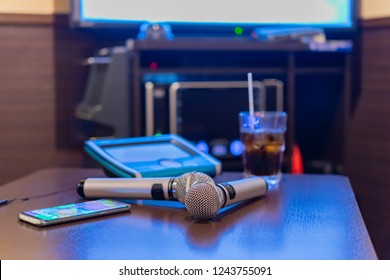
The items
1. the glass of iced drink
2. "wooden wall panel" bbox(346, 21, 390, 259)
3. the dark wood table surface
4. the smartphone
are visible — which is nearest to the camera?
the dark wood table surface

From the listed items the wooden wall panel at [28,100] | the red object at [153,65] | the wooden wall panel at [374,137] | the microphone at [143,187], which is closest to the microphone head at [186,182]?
the microphone at [143,187]

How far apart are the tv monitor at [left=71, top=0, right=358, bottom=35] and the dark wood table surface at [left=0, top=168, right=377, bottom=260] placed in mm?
1128

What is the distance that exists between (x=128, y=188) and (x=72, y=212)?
0.13m

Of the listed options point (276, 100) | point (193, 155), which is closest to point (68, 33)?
point (276, 100)

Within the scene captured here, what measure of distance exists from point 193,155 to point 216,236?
1.55 feet

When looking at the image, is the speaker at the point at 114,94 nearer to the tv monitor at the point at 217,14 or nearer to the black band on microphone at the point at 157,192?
the tv monitor at the point at 217,14

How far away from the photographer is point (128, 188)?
0.96 meters

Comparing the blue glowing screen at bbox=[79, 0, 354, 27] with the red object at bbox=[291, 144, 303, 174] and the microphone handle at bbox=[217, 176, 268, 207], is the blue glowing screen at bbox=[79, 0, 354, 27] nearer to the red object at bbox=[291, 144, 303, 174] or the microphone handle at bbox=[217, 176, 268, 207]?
the red object at bbox=[291, 144, 303, 174]

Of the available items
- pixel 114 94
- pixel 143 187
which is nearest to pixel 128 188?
pixel 143 187

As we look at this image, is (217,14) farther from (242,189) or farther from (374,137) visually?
(242,189)

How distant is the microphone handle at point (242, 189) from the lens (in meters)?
0.91

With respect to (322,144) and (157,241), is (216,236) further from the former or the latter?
(322,144)

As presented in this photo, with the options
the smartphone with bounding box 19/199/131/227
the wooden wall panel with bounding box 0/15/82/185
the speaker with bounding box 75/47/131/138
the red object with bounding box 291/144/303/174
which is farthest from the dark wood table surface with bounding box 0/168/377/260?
the wooden wall panel with bounding box 0/15/82/185

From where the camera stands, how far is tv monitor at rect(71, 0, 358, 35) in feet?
6.74
